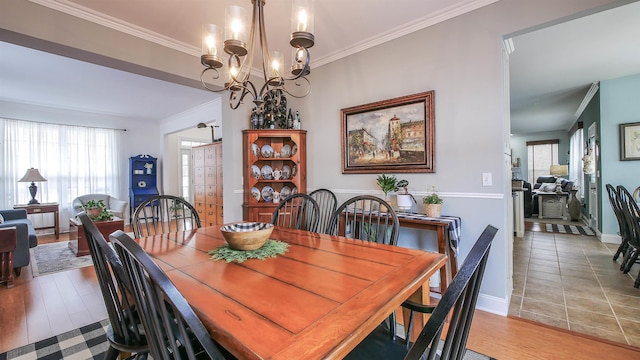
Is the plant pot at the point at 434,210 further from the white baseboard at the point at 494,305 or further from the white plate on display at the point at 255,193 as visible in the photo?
the white plate on display at the point at 255,193

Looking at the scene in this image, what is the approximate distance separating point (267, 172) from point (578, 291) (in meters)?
3.61

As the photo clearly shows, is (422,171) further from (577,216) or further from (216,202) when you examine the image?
(577,216)

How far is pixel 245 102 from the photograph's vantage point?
3736mm

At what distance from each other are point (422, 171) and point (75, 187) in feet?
23.5

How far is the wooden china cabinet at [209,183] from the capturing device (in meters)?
5.28

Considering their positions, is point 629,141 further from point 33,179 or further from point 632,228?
point 33,179

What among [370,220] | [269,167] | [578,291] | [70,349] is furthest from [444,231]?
[70,349]

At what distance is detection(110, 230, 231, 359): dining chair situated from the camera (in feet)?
2.26

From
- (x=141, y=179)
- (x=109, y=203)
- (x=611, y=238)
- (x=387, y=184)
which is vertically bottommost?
(x=611, y=238)

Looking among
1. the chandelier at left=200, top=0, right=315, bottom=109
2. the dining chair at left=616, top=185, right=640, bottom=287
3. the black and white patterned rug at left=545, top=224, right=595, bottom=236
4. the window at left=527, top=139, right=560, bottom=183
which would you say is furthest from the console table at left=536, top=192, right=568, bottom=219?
the chandelier at left=200, top=0, right=315, bottom=109

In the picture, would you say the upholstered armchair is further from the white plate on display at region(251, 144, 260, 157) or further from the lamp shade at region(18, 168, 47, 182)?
the white plate on display at region(251, 144, 260, 157)

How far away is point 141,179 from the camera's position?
22.2 feet

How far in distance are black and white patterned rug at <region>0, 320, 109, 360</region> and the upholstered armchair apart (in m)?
4.37

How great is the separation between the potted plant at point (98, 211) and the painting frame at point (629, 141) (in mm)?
7948
